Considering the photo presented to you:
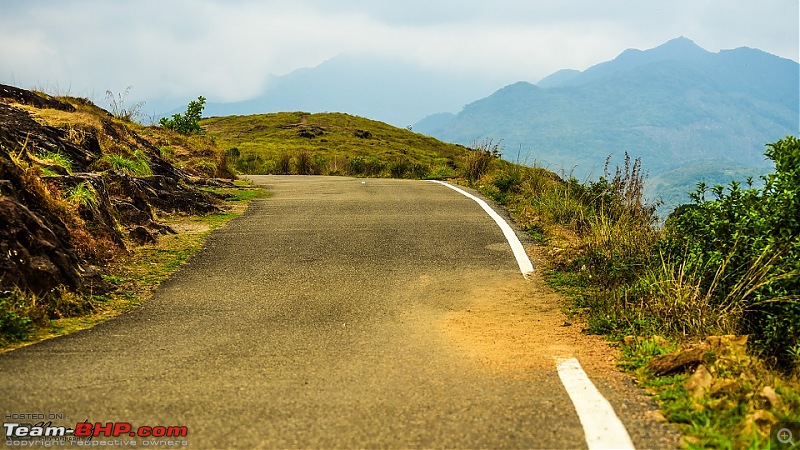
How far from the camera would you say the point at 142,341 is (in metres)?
5.10

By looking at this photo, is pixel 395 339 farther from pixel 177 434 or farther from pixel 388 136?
pixel 388 136

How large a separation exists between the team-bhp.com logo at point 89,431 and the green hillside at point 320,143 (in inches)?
→ 1115

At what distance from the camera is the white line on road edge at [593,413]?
3127 mm

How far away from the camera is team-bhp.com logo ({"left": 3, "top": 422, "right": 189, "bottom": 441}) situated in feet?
10.6

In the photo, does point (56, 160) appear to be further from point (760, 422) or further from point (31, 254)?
point (760, 422)

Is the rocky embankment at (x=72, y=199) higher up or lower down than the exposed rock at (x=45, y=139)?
lower down

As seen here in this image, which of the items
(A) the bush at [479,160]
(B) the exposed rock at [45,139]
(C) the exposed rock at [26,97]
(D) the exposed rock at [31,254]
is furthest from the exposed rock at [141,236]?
(A) the bush at [479,160]

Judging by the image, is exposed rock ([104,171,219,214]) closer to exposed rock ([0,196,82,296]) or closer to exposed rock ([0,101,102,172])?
exposed rock ([0,101,102,172])

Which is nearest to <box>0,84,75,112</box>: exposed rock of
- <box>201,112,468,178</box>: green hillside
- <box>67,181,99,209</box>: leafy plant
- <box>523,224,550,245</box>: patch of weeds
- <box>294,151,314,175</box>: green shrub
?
<box>67,181,99,209</box>: leafy plant

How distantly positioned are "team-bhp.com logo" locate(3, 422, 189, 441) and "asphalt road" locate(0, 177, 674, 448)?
0.06m

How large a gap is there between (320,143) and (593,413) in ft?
206

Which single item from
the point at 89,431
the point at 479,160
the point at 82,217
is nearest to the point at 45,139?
the point at 82,217

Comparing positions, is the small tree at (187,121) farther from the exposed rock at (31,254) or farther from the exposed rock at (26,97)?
the exposed rock at (31,254)

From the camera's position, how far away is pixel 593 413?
138 inches
